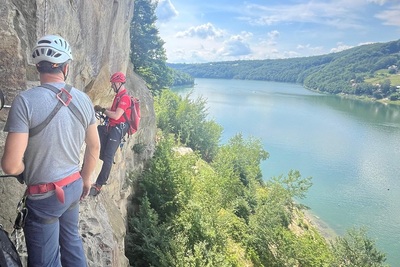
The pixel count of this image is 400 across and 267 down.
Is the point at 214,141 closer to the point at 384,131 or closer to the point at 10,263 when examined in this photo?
the point at 10,263

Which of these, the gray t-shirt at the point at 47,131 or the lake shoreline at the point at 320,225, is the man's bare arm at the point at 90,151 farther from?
the lake shoreline at the point at 320,225

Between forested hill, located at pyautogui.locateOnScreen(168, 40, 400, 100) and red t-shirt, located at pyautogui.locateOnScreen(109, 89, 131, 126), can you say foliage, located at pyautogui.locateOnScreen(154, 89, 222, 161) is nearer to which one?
red t-shirt, located at pyautogui.locateOnScreen(109, 89, 131, 126)

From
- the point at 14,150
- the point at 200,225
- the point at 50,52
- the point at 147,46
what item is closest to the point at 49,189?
the point at 14,150

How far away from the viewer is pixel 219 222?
15.6m

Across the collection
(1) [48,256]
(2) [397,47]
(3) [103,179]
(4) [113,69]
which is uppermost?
(2) [397,47]

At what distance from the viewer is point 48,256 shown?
9.94 ft

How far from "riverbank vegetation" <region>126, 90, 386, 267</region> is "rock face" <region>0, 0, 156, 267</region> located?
2.83m

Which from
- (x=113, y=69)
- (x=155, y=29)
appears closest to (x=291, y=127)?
(x=155, y=29)

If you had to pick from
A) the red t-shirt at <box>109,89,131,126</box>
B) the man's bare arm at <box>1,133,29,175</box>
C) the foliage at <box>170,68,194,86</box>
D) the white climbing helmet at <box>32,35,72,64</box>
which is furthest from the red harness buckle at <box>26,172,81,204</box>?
the foliage at <box>170,68,194,86</box>

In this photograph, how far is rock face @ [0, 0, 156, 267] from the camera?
424cm

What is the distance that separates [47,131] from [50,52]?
75cm

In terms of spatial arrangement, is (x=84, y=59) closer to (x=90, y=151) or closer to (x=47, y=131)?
(x=90, y=151)

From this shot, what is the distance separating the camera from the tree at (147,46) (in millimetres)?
28797

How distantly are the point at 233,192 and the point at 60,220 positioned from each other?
22591 millimetres
